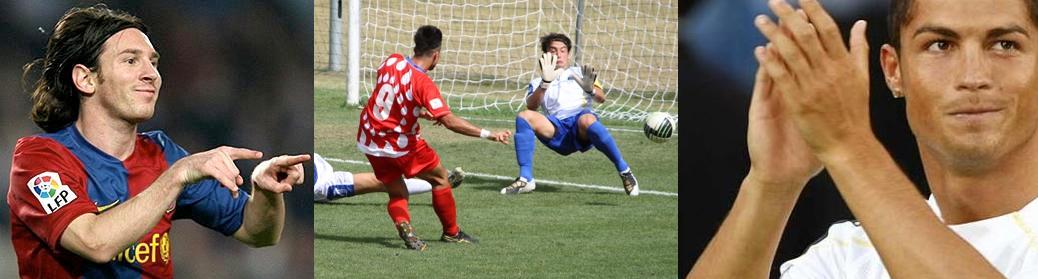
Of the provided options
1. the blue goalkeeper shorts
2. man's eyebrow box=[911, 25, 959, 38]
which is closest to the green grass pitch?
the blue goalkeeper shorts

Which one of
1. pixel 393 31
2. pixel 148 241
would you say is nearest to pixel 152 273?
pixel 148 241

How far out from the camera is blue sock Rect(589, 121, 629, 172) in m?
→ 9.46

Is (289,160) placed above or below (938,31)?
below

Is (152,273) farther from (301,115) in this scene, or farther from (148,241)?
(301,115)

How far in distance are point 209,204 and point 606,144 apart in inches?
244

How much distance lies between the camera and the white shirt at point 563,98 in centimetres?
1004

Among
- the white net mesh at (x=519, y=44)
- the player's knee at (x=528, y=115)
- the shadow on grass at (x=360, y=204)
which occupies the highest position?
the player's knee at (x=528, y=115)

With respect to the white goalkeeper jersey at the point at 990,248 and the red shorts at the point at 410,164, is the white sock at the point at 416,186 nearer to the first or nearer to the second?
the red shorts at the point at 410,164

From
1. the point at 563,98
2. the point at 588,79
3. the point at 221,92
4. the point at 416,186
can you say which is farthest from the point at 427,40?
the point at 221,92

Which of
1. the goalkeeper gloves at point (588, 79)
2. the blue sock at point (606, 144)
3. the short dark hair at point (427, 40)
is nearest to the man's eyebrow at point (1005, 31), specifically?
the short dark hair at point (427, 40)

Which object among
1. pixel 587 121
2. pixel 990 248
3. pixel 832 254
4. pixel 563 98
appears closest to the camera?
pixel 990 248

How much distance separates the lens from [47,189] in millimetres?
3205

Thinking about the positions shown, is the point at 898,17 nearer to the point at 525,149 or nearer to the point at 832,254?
the point at 832,254

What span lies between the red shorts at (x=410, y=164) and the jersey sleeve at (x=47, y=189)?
4545mm
